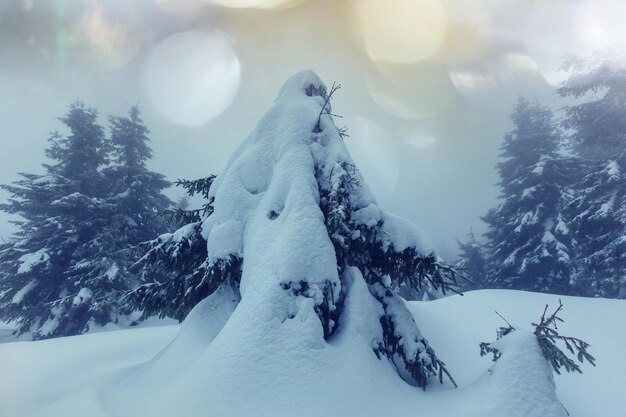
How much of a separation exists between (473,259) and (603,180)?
15.2 metres

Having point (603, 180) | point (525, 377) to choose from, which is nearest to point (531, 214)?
point (603, 180)

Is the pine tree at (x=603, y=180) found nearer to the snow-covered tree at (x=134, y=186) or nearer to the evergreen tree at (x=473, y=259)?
the evergreen tree at (x=473, y=259)

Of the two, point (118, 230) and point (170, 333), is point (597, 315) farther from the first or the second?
point (118, 230)

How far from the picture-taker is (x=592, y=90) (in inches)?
617

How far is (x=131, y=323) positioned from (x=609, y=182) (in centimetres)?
2310

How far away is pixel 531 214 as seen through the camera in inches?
774

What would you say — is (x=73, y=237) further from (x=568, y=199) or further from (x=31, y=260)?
(x=568, y=199)

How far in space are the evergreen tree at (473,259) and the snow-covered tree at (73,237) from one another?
24.2 metres

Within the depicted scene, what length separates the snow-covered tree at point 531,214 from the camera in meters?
18.5

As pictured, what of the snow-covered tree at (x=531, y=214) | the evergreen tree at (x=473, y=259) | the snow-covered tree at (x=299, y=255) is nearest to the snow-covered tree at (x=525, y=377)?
the snow-covered tree at (x=299, y=255)

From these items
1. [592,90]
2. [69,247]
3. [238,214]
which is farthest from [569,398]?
[69,247]

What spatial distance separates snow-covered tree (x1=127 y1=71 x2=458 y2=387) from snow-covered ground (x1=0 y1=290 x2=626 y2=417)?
232mm

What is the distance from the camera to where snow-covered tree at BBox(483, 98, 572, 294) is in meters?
18.5

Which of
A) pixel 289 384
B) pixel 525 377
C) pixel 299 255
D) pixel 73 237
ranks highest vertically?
pixel 73 237
